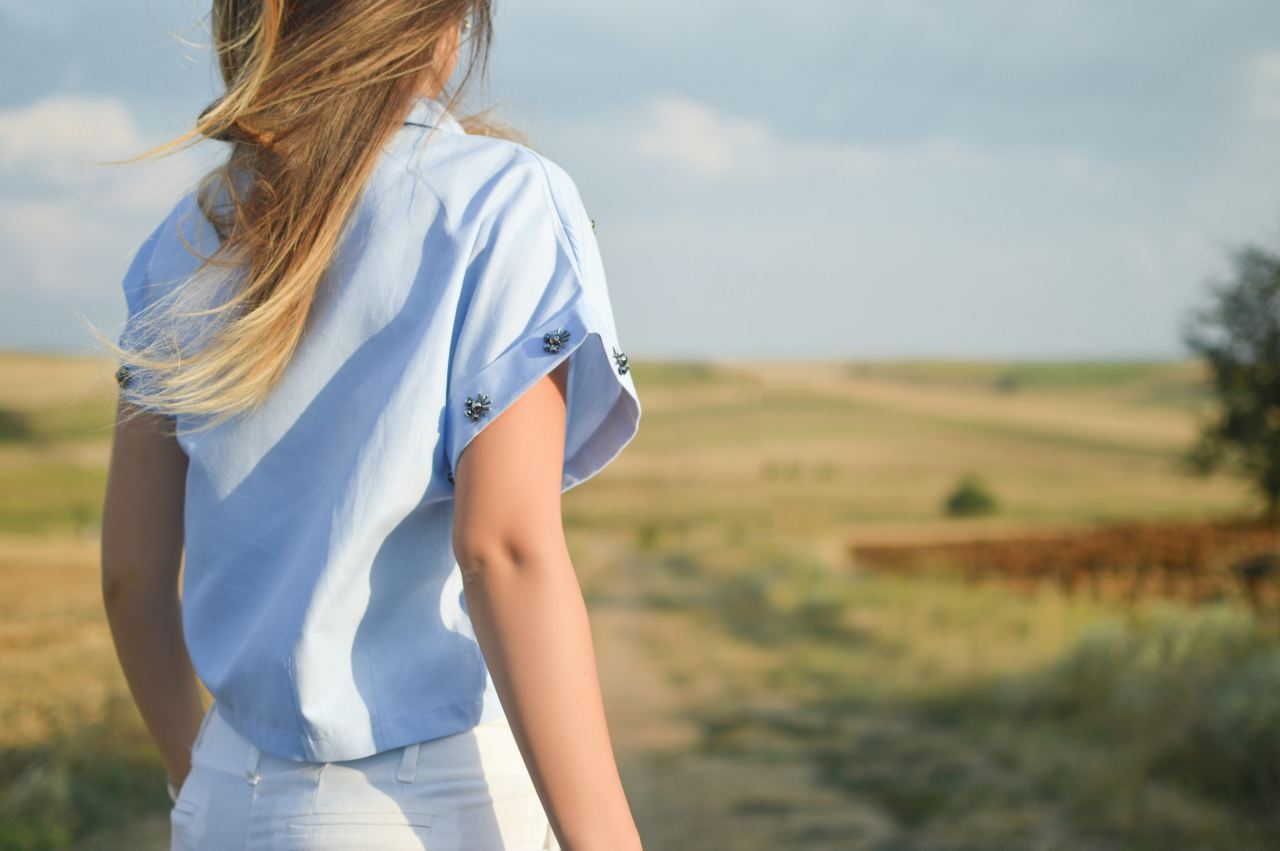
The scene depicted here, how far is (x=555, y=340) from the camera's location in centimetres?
98

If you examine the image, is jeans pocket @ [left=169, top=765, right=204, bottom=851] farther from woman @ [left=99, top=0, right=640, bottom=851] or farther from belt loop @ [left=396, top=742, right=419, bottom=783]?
belt loop @ [left=396, top=742, right=419, bottom=783]

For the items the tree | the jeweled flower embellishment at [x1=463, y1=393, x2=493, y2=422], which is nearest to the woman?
the jeweled flower embellishment at [x1=463, y1=393, x2=493, y2=422]

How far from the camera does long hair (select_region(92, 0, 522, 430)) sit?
1.03 meters

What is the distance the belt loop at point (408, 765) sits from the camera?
3.37 feet

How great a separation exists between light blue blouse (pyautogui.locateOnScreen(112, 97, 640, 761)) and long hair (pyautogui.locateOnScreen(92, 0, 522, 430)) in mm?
25

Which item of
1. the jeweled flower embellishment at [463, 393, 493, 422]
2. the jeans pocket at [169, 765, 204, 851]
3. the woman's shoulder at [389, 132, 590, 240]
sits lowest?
the jeans pocket at [169, 765, 204, 851]

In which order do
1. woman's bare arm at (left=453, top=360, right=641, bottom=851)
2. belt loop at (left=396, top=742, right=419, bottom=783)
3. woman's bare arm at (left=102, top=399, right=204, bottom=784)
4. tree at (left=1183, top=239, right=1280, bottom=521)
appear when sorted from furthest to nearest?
tree at (left=1183, top=239, right=1280, bottom=521)
woman's bare arm at (left=102, top=399, right=204, bottom=784)
belt loop at (left=396, top=742, right=419, bottom=783)
woman's bare arm at (left=453, top=360, right=641, bottom=851)

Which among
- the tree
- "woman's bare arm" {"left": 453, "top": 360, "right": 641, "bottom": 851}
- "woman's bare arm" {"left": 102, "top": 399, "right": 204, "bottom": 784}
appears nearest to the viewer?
"woman's bare arm" {"left": 453, "top": 360, "right": 641, "bottom": 851}

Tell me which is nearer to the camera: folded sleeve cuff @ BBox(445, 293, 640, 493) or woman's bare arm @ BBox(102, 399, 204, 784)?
folded sleeve cuff @ BBox(445, 293, 640, 493)

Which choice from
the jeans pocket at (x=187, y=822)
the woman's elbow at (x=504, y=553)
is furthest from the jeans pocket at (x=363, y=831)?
the woman's elbow at (x=504, y=553)

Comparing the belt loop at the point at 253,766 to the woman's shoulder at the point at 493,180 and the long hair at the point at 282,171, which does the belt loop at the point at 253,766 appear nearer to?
the long hair at the point at 282,171

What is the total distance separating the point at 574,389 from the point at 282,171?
36 centimetres

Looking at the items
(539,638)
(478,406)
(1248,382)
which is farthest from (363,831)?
(1248,382)

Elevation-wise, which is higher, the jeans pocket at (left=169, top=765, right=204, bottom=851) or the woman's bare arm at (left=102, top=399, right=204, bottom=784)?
the woman's bare arm at (left=102, top=399, right=204, bottom=784)
